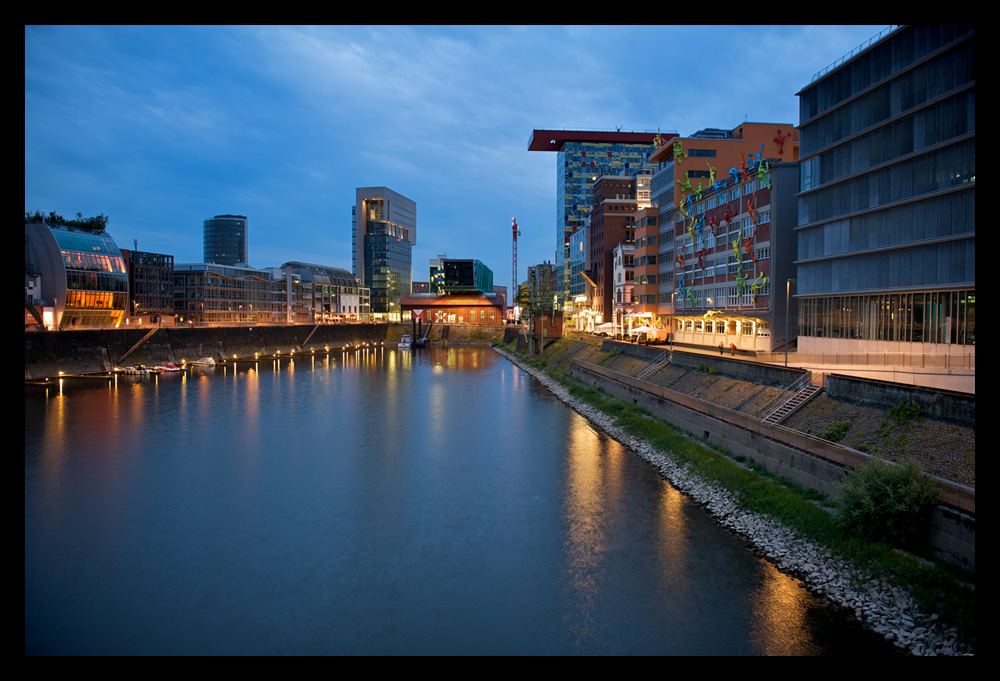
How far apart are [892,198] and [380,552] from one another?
25.9 m

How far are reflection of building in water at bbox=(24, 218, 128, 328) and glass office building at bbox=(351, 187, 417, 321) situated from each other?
10641cm

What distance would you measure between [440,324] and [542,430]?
89.7 meters

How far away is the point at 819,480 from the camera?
16750mm

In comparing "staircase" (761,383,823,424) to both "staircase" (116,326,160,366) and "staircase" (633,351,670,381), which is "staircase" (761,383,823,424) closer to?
"staircase" (633,351,670,381)

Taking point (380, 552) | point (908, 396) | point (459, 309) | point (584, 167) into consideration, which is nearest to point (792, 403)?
point (908, 396)

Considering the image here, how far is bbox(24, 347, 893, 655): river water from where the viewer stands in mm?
11859

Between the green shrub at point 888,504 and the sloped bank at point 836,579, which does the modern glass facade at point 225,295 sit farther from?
the green shrub at point 888,504

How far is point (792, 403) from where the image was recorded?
21.3 m

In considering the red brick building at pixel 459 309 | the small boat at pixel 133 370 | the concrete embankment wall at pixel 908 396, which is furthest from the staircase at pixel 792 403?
the red brick building at pixel 459 309

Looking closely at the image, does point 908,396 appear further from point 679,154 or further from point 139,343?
point 139,343

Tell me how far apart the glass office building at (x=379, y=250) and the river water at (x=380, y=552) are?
15177 centimetres

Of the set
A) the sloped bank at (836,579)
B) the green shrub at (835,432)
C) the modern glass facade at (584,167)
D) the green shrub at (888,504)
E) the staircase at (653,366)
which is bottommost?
the sloped bank at (836,579)

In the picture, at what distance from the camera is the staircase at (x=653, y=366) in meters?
37.0
